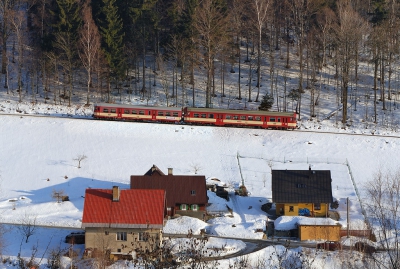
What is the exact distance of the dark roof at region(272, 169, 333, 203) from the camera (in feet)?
146

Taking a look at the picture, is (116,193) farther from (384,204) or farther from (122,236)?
(384,204)

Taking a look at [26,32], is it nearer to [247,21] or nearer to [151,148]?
[247,21]

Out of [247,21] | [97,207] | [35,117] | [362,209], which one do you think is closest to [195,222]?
[97,207]

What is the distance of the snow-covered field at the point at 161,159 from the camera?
143 feet

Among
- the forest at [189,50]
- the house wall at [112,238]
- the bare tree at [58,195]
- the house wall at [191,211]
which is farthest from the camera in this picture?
the forest at [189,50]

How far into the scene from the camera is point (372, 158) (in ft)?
173

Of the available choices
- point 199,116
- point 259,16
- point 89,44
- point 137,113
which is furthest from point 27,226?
point 259,16

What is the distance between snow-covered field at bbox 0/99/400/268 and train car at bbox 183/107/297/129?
1.02 meters

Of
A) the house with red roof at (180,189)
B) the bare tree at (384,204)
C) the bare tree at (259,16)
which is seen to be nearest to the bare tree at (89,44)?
the bare tree at (259,16)

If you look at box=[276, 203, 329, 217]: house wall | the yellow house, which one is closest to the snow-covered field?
box=[276, 203, 329, 217]: house wall

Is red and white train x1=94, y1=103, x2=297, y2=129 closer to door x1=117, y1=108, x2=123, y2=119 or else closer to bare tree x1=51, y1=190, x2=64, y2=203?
door x1=117, y1=108, x2=123, y2=119

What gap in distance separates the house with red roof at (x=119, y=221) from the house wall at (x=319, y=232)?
29.9 feet

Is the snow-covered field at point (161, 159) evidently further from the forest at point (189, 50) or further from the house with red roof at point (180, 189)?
the forest at point (189, 50)

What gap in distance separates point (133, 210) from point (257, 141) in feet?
61.5
